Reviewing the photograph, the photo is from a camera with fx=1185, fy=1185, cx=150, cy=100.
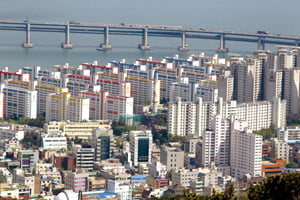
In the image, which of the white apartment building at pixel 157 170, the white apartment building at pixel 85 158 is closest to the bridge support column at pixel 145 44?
the white apartment building at pixel 85 158

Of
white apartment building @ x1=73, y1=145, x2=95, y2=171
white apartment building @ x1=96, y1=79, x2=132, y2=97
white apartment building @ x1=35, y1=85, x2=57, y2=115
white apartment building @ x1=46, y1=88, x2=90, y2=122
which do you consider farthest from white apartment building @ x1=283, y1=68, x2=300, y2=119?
white apartment building @ x1=73, y1=145, x2=95, y2=171

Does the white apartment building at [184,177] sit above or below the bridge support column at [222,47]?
below

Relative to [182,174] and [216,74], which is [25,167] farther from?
[216,74]

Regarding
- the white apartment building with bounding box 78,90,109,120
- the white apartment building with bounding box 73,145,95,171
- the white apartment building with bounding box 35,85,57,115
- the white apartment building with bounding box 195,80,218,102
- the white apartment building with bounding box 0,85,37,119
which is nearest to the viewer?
the white apartment building with bounding box 73,145,95,171

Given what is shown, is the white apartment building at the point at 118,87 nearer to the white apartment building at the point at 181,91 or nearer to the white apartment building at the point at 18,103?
the white apartment building at the point at 181,91

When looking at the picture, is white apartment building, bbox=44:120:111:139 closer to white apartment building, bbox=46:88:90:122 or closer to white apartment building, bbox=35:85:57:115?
white apartment building, bbox=46:88:90:122

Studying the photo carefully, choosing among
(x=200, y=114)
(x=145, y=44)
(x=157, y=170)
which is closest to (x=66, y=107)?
(x=200, y=114)

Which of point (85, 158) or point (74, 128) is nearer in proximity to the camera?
point (85, 158)

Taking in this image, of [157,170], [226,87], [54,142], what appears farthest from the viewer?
[226,87]

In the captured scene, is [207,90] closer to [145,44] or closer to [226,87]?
[226,87]
